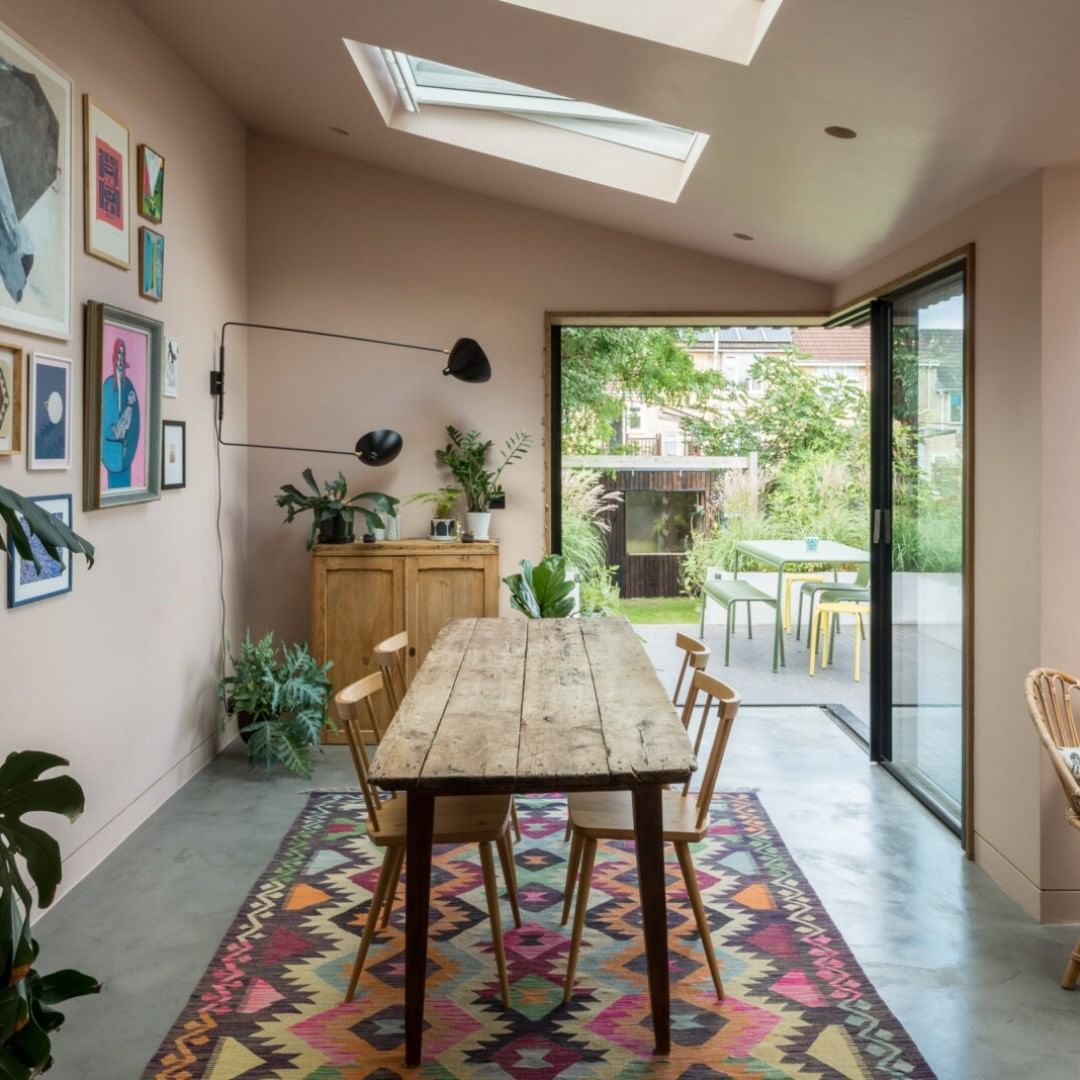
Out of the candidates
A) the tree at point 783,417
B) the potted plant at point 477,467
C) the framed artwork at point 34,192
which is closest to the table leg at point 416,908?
the framed artwork at point 34,192

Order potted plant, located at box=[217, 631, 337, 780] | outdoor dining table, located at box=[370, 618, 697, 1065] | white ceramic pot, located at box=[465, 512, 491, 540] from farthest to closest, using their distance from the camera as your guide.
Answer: white ceramic pot, located at box=[465, 512, 491, 540]
potted plant, located at box=[217, 631, 337, 780]
outdoor dining table, located at box=[370, 618, 697, 1065]

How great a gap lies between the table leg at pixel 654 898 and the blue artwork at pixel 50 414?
2.14 meters

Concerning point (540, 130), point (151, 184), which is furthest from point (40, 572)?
point (540, 130)

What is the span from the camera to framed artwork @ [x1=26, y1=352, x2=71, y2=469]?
331cm

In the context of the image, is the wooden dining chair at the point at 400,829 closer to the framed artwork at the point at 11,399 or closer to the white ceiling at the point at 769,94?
the framed artwork at the point at 11,399

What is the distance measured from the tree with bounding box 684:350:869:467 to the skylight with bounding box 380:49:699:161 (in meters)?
3.05

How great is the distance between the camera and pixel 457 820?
2.95 m

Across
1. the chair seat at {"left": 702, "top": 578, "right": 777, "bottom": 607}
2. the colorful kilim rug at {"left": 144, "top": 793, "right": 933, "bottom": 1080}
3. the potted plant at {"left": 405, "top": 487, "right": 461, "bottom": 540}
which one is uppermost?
the potted plant at {"left": 405, "top": 487, "right": 461, "bottom": 540}

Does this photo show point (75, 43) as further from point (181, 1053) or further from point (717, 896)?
point (717, 896)

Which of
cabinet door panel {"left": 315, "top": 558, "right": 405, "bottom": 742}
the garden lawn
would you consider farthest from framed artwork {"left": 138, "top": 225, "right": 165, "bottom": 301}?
the garden lawn

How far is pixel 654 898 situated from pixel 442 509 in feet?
11.1

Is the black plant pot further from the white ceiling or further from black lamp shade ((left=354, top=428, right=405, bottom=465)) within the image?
the white ceiling

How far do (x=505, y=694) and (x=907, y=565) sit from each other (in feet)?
7.89

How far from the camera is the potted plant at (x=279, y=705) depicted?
4938mm
